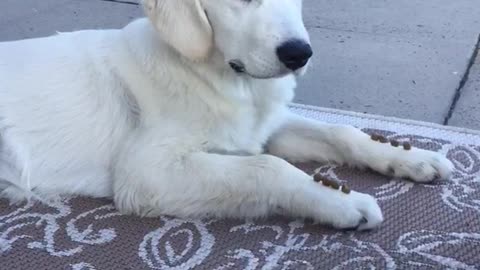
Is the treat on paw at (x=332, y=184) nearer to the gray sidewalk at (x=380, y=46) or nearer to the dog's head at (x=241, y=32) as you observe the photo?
the dog's head at (x=241, y=32)

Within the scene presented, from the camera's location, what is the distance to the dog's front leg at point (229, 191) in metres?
3.07

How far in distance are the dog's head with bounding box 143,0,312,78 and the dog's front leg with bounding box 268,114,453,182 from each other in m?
0.59

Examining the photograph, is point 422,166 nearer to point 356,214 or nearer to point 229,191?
point 356,214

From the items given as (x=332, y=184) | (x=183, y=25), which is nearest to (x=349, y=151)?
(x=332, y=184)

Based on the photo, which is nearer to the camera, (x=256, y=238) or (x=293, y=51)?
(x=293, y=51)

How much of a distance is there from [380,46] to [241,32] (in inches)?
103

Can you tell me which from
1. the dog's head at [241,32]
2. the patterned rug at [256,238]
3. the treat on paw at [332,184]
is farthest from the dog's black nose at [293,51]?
the patterned rug at [256,238]

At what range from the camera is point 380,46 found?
5.48 metres

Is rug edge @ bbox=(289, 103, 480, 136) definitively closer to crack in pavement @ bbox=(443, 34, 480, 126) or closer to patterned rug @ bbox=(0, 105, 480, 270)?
Result: crack in pavement @ bbox=(443, 34, 480, 126)

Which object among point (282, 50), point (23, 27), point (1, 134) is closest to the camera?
point (282, 50)

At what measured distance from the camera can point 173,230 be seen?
323 cm

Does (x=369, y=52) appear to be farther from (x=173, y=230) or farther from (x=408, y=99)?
(x=173, y=230)

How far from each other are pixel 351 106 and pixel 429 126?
639 millimetres

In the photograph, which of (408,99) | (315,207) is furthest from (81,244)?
(408,99)
